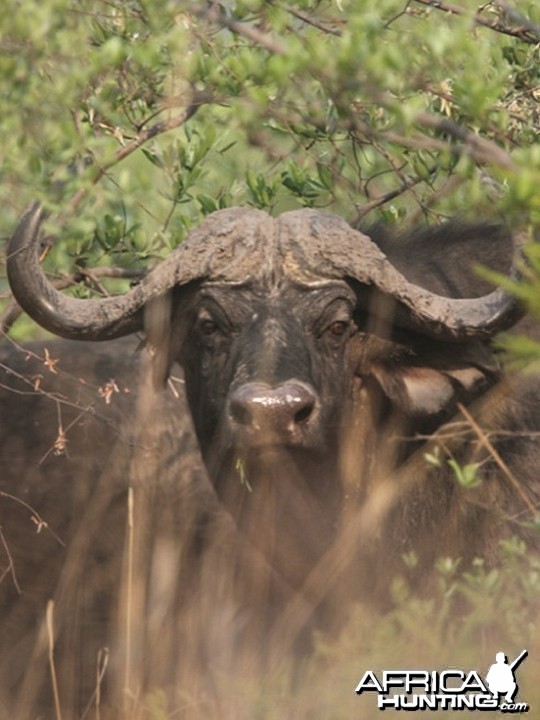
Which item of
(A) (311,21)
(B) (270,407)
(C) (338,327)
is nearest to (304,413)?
(B) (270,407)

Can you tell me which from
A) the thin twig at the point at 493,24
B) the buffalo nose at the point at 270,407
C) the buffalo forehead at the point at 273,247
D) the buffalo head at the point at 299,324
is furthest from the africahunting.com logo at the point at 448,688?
the thin twig at the point at 493,24

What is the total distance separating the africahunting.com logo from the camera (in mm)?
4195

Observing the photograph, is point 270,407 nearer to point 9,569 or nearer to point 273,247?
point 273,247

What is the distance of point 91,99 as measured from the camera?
5758 millimetres

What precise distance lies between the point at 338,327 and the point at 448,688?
63.4 inches

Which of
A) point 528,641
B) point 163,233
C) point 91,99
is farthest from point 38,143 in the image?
point 528,641

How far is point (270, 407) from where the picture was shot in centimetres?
501

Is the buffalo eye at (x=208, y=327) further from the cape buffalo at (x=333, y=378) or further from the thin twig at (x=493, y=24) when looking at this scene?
the thin twig at (x=493, y=24)

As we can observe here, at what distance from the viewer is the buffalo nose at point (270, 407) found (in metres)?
5.01

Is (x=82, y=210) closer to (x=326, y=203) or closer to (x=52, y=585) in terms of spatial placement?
(x=326, y=203)

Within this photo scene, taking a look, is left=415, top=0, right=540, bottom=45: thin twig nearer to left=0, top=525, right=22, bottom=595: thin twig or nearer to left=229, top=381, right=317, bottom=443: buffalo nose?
left=229, top=381, right=317, bottom=443: buffalo nose

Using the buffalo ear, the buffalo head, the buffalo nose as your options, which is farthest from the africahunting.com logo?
the buffalo ear

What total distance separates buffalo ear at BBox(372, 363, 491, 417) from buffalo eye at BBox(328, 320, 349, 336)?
0.25 meters

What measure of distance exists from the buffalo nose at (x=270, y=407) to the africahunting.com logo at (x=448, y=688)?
87 cm
